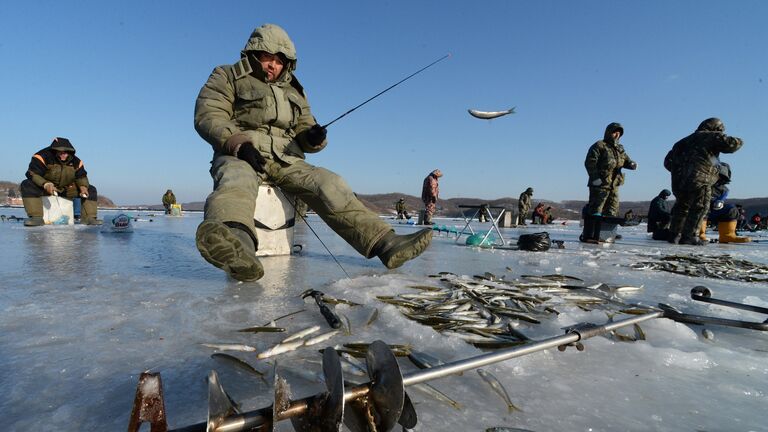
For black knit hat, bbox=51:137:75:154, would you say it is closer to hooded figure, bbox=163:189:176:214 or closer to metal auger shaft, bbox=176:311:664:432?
metal auger shaft, bbox=176:311:664:432

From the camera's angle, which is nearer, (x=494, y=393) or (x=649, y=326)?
(x=494, y=393)

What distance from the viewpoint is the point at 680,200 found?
8.88m

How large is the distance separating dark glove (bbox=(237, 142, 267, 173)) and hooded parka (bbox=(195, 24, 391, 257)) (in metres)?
0.05

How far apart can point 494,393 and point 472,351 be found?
0.36 m

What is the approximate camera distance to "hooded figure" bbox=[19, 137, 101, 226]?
27.4 ft

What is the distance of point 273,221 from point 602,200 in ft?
26.3

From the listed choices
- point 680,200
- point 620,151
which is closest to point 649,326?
point 620,151

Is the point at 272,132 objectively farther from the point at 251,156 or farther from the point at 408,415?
the point at 408,415

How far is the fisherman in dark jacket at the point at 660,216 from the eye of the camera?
1065cm

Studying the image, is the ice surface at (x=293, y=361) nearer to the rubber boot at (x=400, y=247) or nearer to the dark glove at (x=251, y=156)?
the rubber boot at (x=400, y=247)

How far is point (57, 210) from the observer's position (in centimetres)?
911

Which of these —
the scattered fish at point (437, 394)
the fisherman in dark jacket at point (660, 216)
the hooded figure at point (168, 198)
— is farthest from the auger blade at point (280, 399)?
the hooded figure at point (168, 198)

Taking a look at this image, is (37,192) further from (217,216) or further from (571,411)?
(571,411)

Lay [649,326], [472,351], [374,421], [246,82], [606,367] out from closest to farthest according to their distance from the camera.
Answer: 1. [374,421]
2. [606,367]
3. [472,351]
4. [649,326]
5. [246,82]
